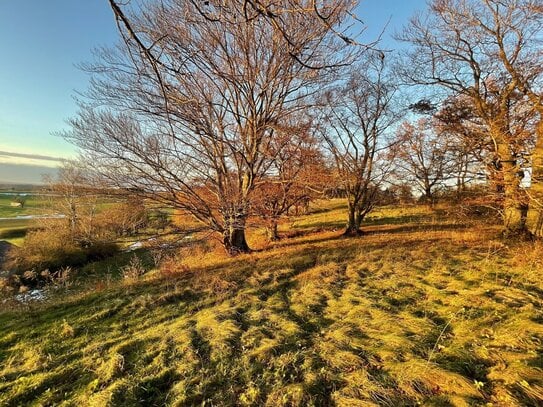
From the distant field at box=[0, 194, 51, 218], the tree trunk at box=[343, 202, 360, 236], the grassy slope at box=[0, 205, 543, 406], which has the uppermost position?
the distant field at box=[0, 194, 51, 218]

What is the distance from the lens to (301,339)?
404 centimetres

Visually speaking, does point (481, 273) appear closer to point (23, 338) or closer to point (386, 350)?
point (386, 350)

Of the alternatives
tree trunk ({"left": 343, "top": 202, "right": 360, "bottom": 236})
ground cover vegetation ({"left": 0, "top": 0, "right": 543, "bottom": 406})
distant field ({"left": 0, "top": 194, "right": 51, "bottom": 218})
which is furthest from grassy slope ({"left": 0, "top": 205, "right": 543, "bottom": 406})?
distant field ({"left": 0, "top": 194, "right": 51, "bottom": 218})

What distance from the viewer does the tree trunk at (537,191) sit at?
6.98 metres

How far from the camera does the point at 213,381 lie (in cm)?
332

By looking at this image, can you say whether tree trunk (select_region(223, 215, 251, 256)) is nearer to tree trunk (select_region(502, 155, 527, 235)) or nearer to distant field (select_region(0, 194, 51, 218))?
tree trunk (select_region(502, 155, 527, 235))

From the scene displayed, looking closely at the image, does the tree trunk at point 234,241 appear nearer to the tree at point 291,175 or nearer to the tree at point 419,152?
the tree at point 291,175

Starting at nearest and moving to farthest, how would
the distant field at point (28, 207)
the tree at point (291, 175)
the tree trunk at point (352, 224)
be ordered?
the tree at point (291, 175)
the tree trunk at point (352, 224)
the distant field at point (28, 207)

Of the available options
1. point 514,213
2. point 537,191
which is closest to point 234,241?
point 537,191

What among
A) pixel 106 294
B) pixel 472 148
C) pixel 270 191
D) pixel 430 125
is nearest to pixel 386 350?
pixel 106 294

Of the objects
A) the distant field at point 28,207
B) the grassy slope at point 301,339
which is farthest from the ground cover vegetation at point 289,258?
the distant field at point 28,207

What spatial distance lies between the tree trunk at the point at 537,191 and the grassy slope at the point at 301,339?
4.40ft

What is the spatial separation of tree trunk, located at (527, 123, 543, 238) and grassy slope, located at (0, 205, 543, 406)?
1.34 m

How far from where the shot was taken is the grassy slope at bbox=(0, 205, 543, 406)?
292 centimetres
